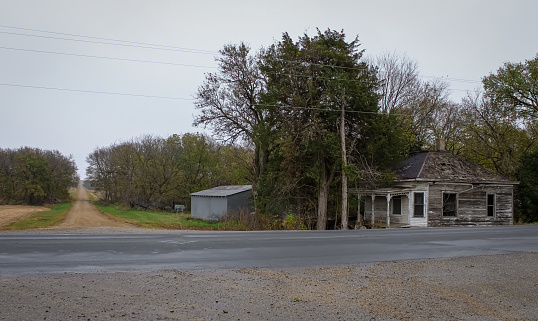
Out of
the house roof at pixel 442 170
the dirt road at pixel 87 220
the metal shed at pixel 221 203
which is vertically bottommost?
the dirt road at pixel 87 220

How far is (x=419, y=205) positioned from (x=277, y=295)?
82.0ft

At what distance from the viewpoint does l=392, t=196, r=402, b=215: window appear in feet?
106

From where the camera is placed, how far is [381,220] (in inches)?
1314

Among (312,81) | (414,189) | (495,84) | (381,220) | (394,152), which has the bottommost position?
(381,220)

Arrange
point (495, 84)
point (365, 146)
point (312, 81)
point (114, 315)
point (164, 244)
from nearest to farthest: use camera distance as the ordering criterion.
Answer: point (114, 315)
point (164, 244)
point (312, 81)
point (365, 146)
point (495, 84)

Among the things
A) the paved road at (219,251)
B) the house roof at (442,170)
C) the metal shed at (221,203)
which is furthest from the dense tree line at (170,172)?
the paved road at (219,251)

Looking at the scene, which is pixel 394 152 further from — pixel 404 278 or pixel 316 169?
pixel 404 278

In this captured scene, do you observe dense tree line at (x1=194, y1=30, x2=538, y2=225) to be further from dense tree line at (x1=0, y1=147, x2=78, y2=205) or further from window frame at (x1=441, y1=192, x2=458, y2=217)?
dense tree line at (x1=0, y1=147, x2=78, y2=205)

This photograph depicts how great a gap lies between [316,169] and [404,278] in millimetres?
20015

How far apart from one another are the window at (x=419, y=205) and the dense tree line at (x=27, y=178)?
6165cm

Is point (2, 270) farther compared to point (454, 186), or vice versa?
point (454, 186)

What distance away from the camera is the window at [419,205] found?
1181 inches

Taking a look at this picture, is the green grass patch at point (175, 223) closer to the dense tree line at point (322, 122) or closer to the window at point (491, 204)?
the dense tree line at point (322, 122)

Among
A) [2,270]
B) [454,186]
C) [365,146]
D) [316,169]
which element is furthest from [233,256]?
[454,186]
